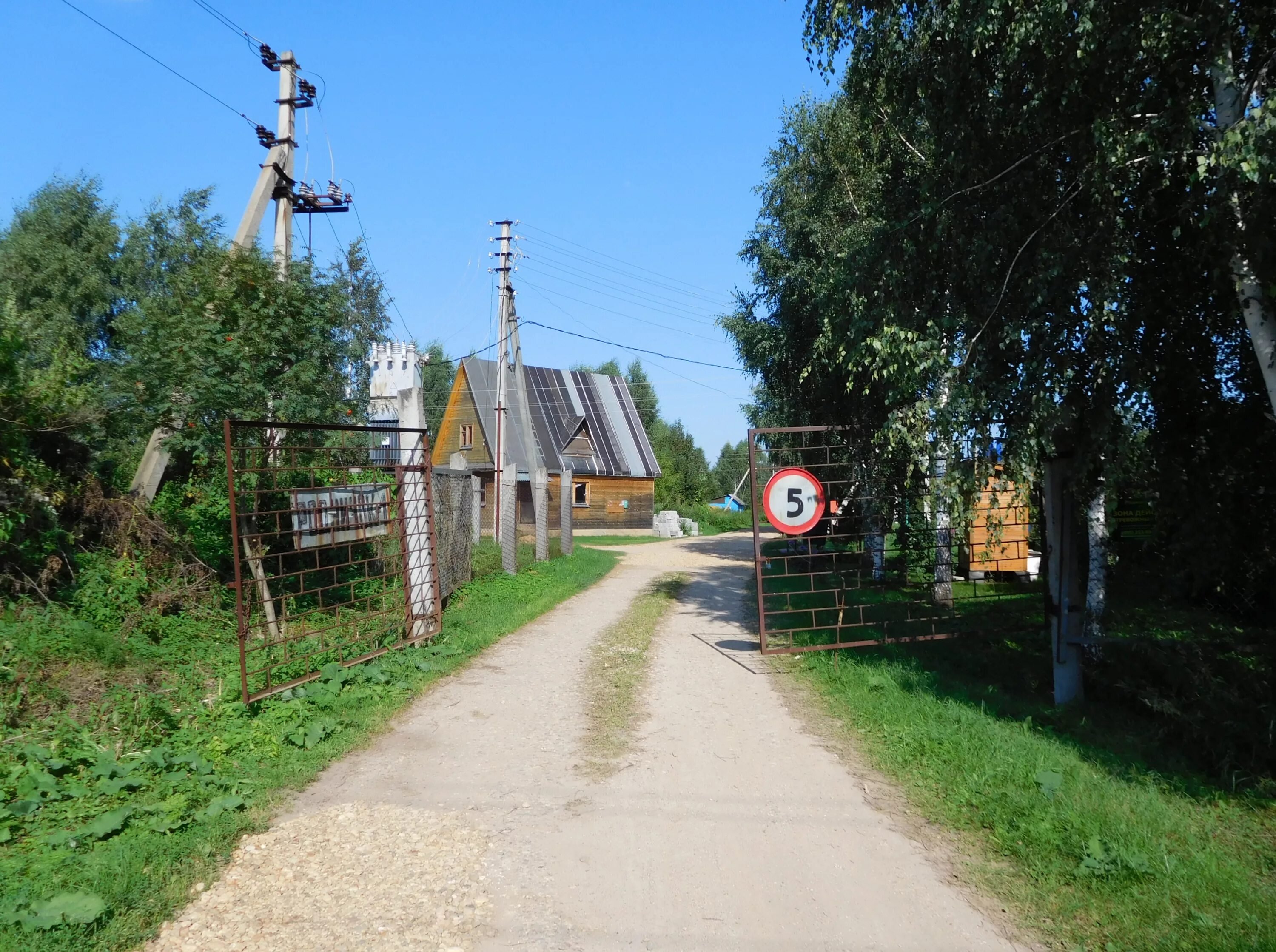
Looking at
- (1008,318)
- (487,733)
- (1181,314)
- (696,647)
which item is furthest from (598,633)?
(1181,314)

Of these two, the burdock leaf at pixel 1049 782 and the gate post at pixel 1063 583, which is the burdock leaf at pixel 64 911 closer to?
the burdock leaf at pixel 1049 782

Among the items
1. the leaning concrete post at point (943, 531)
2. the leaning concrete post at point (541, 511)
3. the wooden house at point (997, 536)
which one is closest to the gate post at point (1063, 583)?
the wooden house at point (997, 536)

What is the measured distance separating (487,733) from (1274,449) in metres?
7.03

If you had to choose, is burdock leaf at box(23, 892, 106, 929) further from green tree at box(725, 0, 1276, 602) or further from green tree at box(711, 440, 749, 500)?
green tree at box(711, 440, 749, 500)

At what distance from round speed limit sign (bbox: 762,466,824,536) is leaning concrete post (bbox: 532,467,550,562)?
432 inches

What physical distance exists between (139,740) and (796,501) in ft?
21.9

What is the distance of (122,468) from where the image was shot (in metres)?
12.7

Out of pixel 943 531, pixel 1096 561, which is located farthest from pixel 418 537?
pixel 1096 561

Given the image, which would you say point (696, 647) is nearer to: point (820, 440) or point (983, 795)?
point (983, 795)

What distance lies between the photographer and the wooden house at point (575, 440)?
39.7 metres

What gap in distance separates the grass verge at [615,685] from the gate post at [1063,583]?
4.10 meters

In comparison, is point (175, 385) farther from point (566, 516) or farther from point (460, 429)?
point (460, 429)

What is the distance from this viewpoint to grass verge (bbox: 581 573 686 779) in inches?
276

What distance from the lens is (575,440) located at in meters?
40.5
